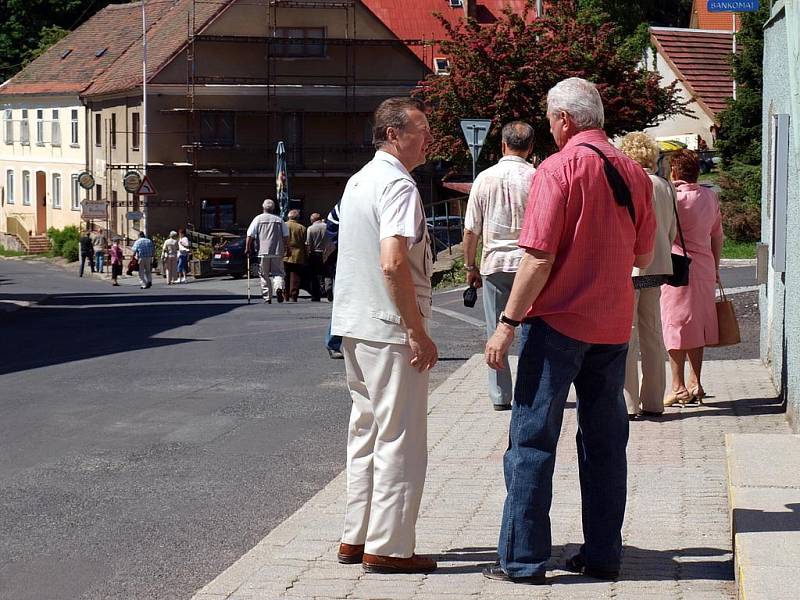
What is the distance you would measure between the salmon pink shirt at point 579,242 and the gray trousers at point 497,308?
390cm

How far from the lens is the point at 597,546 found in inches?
213

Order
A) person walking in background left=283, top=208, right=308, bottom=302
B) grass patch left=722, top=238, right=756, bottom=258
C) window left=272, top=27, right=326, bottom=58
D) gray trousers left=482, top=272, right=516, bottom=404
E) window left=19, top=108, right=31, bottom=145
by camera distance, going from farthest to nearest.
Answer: window left=19, top=108, right=31, bottom=145 → window left=272, top=27, right=326, bottom=58 → grass patch left=722, top=238, right=756, bottom=258 → person walking in background left=283, top=208, right=308, bottom=302 → gray trousers left=482, top=272, right=516, bottom=404

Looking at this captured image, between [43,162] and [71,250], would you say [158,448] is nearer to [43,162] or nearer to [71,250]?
[71,250]

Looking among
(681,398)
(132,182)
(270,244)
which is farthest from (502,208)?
(132,182)

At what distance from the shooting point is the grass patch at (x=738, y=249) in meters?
25.9

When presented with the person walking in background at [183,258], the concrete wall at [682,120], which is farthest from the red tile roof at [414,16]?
the person walking in background at [183,258]

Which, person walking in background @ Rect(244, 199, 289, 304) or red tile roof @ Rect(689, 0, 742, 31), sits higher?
red tile roof @ Rect(689, 0, 742, 31)

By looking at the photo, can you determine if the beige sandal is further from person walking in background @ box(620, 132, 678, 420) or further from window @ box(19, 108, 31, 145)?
window @ box(19, 108, 31, 145)

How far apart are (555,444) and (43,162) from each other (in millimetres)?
63988

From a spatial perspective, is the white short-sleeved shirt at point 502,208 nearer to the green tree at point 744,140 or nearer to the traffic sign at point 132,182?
the green tree at point 744,140

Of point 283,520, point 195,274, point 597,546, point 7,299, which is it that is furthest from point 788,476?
point 195,274

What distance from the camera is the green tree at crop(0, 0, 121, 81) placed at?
73875 millimetres

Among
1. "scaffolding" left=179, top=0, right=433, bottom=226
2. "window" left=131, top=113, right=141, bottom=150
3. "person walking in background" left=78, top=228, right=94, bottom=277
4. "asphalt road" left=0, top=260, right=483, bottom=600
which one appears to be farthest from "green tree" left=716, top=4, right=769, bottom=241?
"window" left=131, top=113, right=141, bottom=150

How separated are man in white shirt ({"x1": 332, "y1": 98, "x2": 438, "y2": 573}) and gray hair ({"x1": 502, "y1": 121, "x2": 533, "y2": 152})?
149 inches
